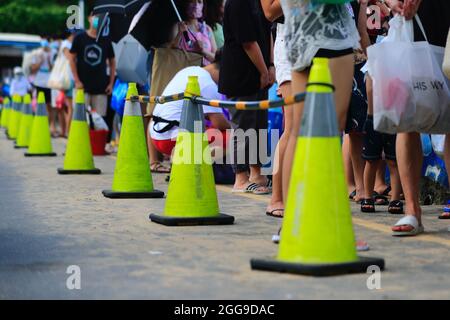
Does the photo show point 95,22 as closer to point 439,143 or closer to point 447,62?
point 439,143

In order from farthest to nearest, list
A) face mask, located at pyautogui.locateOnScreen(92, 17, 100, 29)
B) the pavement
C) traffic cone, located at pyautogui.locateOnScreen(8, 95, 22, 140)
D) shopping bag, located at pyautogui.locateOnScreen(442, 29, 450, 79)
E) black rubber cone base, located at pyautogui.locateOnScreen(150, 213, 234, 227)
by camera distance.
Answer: traffic cone, located at pyautogui.locateOnScreen(8, 95, 22, 140), face mask, located at pyautogui.locateOnScreen(92, 17, 100, 29), black rubber cone base, located at pyautogui.locateOnScreen(150, 213, 234, 227), shopping bag, located at pyautogui.locateOnScreen(442, 29, 450, 79), the pavement

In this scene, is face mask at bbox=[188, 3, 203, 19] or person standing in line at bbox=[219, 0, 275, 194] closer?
person standing in line at bbox=[219, 0, 275, 194]

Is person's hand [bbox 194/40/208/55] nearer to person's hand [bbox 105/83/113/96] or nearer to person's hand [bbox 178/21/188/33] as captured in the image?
person's hand [bbox 178/21/188/33]

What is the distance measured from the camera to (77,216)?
8273mm

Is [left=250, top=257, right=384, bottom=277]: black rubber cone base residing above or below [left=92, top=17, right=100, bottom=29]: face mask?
below

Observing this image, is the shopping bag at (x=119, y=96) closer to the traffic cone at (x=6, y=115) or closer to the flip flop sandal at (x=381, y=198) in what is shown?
the flip flop sandal at (x=381, y=198)

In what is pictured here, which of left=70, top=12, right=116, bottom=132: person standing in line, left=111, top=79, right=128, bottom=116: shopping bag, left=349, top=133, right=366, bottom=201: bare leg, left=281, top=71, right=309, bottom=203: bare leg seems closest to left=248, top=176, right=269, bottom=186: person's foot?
left=349, top=133, right=366, bottom=201: bare leg

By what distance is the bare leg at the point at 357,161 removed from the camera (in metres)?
9.22

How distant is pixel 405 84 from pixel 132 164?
330cm

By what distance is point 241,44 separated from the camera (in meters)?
9.80

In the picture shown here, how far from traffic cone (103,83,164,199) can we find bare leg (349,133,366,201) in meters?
1.66

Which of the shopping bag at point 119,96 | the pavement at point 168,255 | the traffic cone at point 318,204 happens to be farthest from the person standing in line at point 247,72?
the shopping bag at point 119,96

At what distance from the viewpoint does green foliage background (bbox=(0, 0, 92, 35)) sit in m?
62.3
